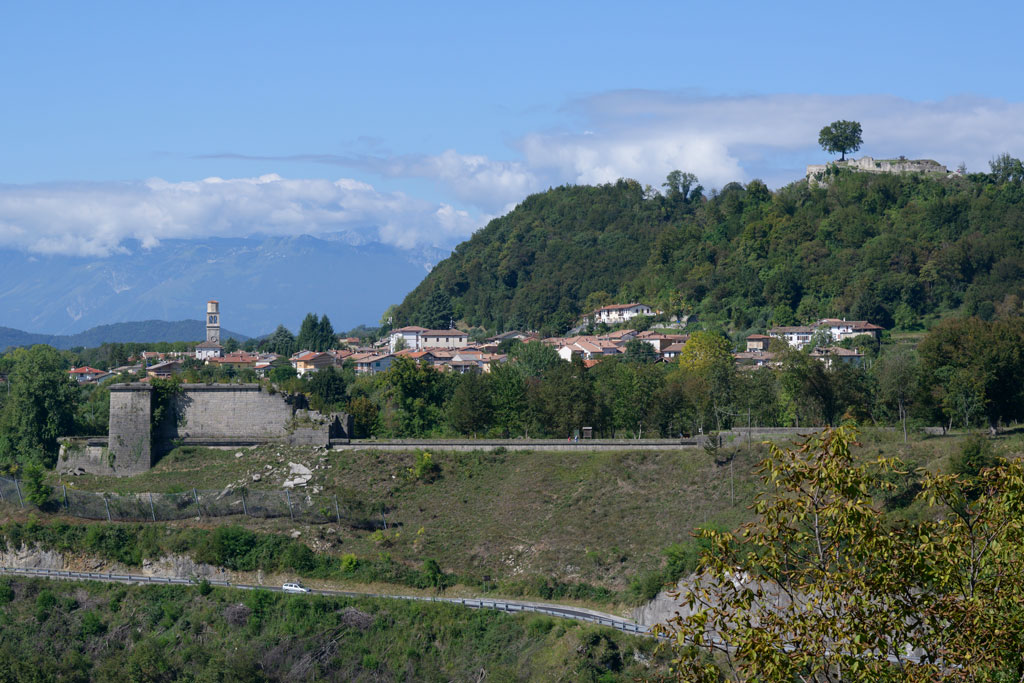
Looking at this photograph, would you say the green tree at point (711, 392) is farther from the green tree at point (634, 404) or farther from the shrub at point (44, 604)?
the shrub at point (44, 604)

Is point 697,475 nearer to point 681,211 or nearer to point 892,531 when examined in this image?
point 892,531

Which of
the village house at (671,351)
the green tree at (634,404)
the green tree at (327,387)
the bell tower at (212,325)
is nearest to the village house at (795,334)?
the village house at (671,351)

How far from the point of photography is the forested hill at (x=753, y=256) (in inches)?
3654

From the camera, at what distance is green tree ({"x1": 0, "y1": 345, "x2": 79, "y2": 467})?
163ft

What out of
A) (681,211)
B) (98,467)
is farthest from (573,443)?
(681,211)

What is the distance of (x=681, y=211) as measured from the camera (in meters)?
139

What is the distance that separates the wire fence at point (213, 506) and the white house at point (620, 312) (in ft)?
217

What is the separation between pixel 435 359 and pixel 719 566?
3302 inches

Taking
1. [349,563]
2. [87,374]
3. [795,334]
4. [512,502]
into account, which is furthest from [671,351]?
[349,563]

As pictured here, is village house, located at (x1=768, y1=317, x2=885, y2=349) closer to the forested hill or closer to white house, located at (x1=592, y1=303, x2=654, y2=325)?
the forested hill

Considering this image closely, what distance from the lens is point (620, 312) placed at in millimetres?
108688

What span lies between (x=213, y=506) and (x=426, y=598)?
10528 mm

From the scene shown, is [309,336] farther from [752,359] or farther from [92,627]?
[92,627]

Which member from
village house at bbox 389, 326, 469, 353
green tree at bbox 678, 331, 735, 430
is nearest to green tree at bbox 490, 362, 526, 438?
green tree at bbox 678, 331, 735, 430
